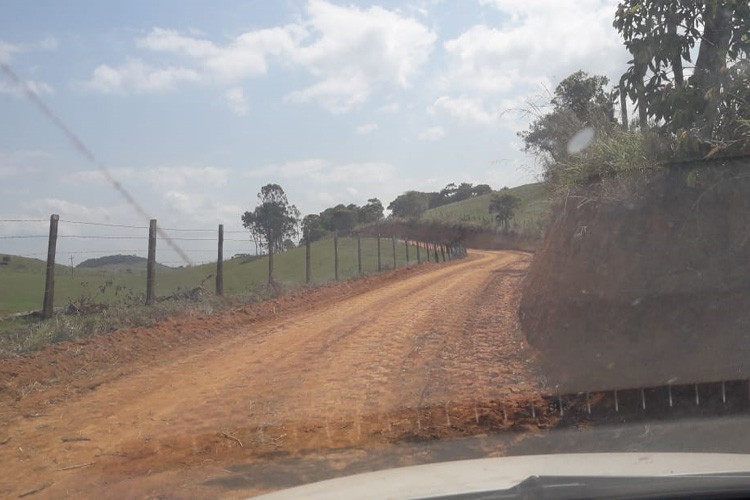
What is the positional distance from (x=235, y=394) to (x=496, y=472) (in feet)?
17.6

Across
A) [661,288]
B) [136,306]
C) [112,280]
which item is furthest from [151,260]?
[661,288]

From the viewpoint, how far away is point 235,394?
29.4 feet

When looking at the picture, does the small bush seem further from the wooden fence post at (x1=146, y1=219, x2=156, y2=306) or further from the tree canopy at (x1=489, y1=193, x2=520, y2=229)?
the tree canopy at (x1=489, y1=193, x2=520, y2=229)

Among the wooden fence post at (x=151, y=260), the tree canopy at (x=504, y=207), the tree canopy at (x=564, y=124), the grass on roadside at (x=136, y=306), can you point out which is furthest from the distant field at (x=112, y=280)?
the tree canopy at (x=504, y=207)

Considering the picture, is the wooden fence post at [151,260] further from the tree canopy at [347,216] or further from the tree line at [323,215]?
the tree canopy at [347,216]

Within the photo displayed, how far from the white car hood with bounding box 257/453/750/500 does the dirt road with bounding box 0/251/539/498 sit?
2104mm

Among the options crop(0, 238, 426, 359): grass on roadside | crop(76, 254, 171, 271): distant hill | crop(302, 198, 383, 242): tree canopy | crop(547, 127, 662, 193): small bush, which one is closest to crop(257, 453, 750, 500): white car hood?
crop(547, 127, 662, 193): small bush

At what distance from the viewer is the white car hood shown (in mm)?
3760

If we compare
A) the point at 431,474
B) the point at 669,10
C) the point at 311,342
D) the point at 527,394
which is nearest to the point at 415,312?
the point at 311,342

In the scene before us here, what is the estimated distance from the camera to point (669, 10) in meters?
7.93

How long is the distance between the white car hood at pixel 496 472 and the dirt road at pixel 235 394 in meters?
2.10

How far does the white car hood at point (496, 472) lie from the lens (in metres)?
3.76

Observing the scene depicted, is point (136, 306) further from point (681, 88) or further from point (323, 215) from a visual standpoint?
point (323, 215)

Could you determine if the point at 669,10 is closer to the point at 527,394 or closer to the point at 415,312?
the point at 527,394
